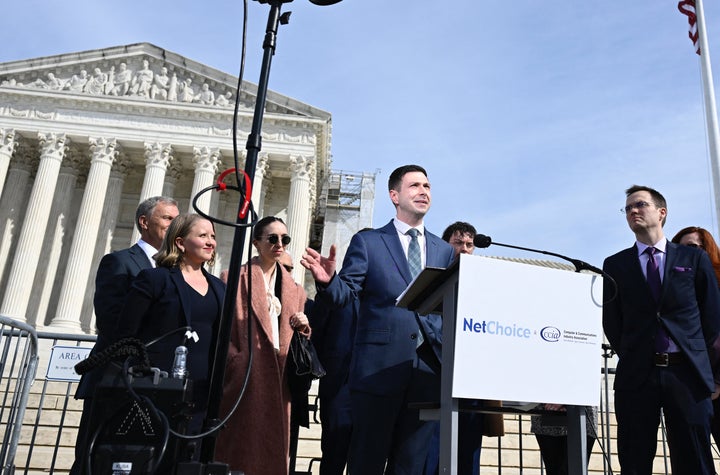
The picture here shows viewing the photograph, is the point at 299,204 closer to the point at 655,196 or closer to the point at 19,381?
the point at 19,381

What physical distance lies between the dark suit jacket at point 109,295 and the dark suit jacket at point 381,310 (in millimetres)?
1483

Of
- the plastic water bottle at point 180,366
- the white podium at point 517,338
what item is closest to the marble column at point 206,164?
the plastic water bottle at point 180,366

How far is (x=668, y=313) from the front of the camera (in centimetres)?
442

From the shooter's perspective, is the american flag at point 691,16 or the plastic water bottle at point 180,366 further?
the american flag at point 691,16

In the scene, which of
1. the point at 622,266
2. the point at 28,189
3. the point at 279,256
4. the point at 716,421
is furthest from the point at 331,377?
the point at 28,189

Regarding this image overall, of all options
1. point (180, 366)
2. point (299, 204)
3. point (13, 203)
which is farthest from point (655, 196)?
point (13, 203)

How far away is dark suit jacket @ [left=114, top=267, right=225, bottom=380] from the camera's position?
380cm

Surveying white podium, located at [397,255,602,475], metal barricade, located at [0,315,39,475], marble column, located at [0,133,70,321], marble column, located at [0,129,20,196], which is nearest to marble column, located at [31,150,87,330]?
marble column, located at [0,133,70,321]

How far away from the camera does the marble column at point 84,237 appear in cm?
2617

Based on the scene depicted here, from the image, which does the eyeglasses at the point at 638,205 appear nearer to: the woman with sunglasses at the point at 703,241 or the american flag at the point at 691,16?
the woman with sunglasses at the point at 703,241

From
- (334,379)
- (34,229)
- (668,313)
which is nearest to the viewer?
(668,313)

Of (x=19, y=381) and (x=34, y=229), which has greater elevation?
(x=34, y=229)

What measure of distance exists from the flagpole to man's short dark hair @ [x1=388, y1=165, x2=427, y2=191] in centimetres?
1064

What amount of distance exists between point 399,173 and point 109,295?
7.34 ft
